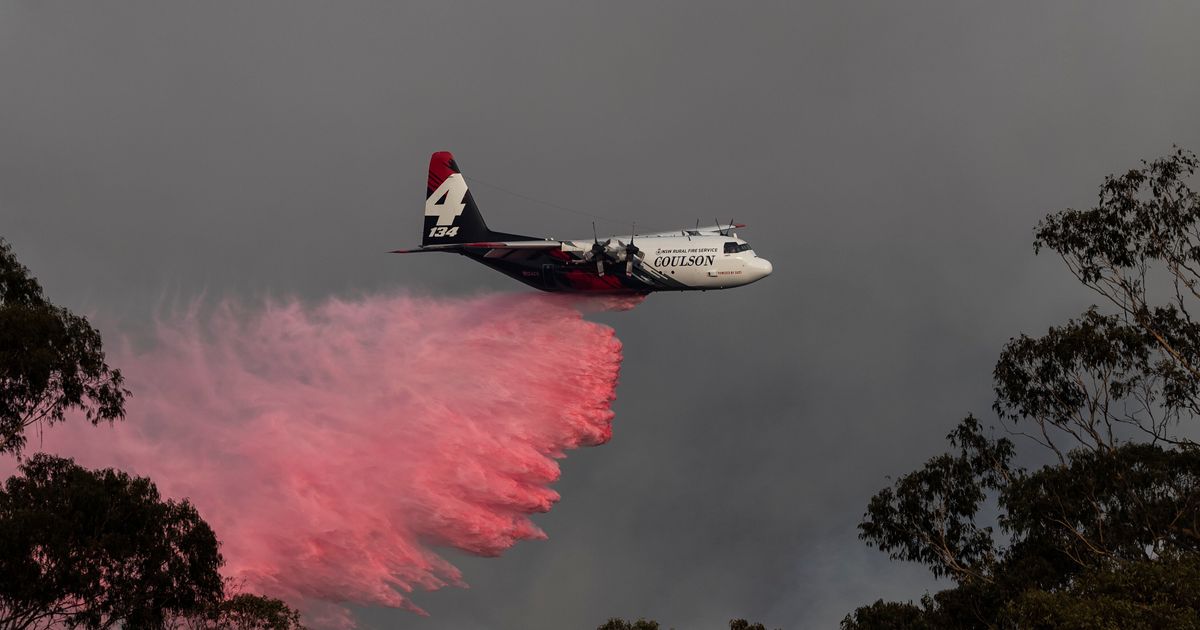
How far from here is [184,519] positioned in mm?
44250

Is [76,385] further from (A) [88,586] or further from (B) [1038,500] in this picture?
(B) [1038,500]

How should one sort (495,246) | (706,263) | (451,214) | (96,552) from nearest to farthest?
(96,552) → (706,263) → (495,246) → (451,214)

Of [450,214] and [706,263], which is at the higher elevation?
[450,214]

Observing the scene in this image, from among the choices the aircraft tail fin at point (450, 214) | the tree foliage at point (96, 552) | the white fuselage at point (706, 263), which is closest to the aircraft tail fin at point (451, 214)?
the aircraft tail fin at point (450, 214)

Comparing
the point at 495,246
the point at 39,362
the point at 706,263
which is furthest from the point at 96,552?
the point at 706,263

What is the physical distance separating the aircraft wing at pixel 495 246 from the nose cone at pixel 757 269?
793cm

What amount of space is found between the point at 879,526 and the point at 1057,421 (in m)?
8.54

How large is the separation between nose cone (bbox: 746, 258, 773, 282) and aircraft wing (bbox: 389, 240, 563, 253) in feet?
26.0

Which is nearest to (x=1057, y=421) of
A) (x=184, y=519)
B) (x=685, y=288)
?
(x=685, y=288)

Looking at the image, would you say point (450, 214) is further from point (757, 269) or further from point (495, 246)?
point (757, 269)

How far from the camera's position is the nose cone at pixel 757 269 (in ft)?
188

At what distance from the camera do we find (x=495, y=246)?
60.2 m

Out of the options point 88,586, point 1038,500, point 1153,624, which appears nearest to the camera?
point 1153,624

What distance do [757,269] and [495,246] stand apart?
11.4 metres
